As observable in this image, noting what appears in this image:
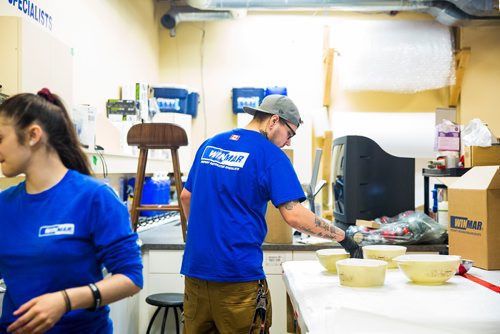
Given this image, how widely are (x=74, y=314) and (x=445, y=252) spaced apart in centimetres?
223

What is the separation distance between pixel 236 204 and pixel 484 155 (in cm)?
157

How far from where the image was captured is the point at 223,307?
1.93 meters

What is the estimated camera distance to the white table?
4.04ft

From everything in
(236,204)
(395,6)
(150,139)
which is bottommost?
(236,204)

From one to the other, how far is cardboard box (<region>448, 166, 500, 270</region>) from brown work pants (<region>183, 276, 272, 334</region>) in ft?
3.09

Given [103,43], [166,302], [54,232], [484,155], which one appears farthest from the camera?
[103,43]

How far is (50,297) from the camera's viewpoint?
3.66ft

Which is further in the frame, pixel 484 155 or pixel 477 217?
pixel 484 155

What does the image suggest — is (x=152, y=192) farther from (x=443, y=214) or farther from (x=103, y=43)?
(x=443, y=214)

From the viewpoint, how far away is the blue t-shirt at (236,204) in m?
1.93

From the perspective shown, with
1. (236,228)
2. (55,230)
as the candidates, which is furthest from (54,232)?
(236,228)

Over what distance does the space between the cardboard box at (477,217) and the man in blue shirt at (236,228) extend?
2.01 feet

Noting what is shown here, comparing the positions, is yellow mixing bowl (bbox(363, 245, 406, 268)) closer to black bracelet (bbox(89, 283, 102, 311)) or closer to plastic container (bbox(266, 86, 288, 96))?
black bracelet (bbox(89, 283, 102, 311))

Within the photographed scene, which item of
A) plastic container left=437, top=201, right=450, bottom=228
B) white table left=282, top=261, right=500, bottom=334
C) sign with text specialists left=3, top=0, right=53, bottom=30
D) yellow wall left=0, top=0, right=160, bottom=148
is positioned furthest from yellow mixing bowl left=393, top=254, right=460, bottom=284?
sign with text specialists left=3, top=0, right=53, bottom=30
